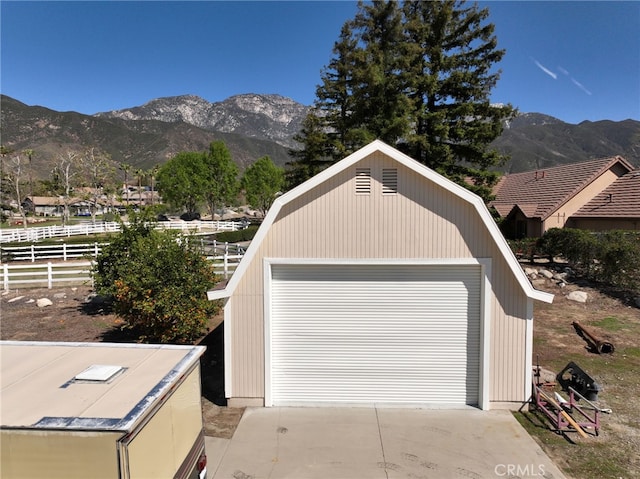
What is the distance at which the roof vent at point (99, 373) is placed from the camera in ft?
11.8

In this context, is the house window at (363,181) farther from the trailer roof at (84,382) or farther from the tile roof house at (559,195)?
the tile roof house at (559,195)

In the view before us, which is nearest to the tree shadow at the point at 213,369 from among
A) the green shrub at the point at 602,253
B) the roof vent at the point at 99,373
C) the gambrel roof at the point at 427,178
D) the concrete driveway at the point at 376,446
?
the concrete driveway at the point at 376,446

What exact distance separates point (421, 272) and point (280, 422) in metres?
4.00

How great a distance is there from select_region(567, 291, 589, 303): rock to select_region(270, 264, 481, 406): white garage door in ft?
34.8

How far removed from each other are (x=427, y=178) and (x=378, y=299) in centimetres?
262

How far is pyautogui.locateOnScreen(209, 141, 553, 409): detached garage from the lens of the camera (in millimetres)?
7043

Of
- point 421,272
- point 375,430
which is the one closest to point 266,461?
point 375,430

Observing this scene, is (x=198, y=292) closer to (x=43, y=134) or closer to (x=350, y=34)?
(x=350, y=34)

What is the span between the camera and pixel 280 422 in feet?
22.2

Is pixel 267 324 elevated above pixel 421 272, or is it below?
below

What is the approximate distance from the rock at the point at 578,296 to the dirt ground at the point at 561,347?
0.18 m

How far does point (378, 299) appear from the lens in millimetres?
7434

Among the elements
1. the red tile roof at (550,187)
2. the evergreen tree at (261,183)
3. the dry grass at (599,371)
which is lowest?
the dry grass at (599,371)
